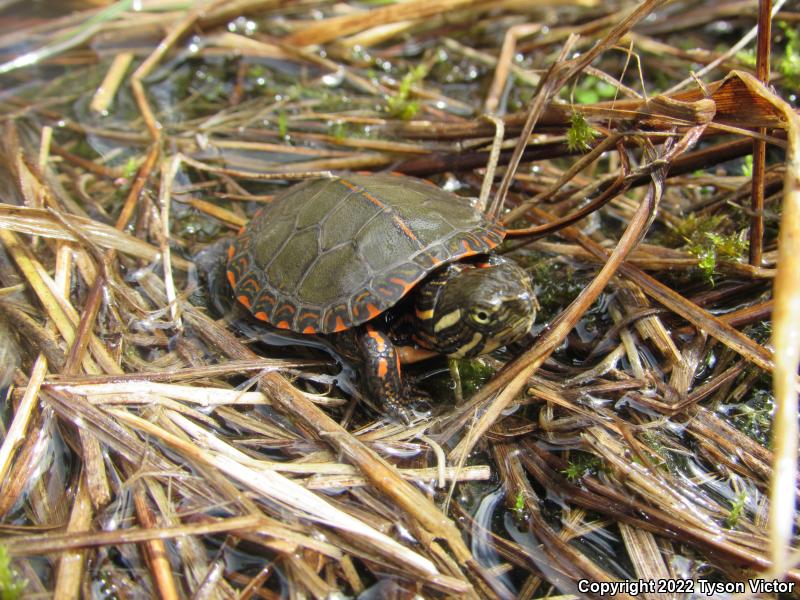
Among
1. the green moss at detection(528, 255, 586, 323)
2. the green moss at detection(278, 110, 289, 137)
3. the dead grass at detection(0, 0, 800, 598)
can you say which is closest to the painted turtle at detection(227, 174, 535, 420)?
the dead grass at detection(0, 0, 800, 598)

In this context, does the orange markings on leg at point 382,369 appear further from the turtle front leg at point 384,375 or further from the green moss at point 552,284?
the green moss at point 552,284

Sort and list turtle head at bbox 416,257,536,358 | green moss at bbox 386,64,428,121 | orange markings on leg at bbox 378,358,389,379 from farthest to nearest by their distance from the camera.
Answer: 1. green moss at bbox 386,64,428,121
2. orange markings on leg at bbox 378,358,389,379
3. turtle head at bbox 416,257,536,358

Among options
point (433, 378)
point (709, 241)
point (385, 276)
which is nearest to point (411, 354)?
point (433, 378)

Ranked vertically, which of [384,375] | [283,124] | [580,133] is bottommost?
[384,375]

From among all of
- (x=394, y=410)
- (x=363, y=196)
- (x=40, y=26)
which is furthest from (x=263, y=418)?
(x=40, y=26)

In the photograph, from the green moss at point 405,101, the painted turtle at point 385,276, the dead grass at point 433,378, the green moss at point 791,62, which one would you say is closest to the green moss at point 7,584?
the dead grass at point 433,378

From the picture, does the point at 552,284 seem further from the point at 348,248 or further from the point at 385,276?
the point at 348,248

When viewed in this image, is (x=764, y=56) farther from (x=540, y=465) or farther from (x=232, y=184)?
(x=232, y=184)

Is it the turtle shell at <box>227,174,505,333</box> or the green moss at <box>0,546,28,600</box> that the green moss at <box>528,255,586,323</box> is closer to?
the turtle shell at <box>227,174,505,333</box>
